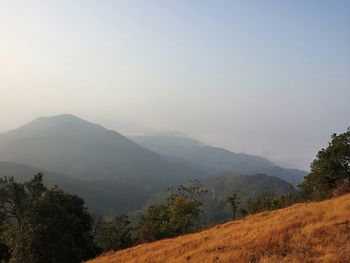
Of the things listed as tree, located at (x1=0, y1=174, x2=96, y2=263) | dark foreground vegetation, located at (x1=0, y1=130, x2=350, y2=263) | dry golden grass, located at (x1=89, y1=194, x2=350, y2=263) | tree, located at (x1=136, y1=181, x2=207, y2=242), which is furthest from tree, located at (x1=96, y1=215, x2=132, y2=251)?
dry golden grass, located at (x1=89, y1=194, x2=350, y2=263)

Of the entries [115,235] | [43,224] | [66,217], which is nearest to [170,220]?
[115,235]

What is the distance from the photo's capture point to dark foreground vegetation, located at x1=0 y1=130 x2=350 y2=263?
161 ft

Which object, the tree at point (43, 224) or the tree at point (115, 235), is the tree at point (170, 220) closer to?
the tree at point (115, 235)

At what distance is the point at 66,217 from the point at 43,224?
8136 mm

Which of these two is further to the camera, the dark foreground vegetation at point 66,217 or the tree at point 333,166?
the tree at point 333,166

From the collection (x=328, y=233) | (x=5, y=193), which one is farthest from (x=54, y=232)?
(x=328, y=233)

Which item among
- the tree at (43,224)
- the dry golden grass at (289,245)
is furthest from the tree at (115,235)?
the dry golden grass at (289,245)

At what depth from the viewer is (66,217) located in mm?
60000

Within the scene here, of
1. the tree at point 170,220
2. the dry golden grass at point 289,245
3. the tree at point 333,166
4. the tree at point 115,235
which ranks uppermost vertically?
the tree at point 333,166

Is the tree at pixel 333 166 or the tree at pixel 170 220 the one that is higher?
the tree at pixel 333 166

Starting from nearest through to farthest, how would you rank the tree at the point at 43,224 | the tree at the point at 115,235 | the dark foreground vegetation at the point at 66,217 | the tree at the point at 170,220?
the tree at the point at 43,224 < the dark foreground vegetation at the point at 66,217 < the tree at the point at 170,220 < the tree at the point at 115,235

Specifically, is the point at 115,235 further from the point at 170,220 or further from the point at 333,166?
the point at 333,166

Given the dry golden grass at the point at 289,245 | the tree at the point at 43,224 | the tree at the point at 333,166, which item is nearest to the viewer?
the dry golden grass at the point at 289,245

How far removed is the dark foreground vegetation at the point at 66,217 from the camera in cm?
4897
